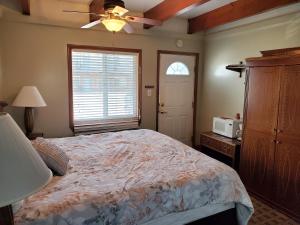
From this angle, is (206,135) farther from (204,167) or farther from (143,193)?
(143,193)

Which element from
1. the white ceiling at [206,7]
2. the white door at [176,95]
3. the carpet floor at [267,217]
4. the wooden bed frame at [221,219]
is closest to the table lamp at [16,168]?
the wooden bed frame at [221,219]

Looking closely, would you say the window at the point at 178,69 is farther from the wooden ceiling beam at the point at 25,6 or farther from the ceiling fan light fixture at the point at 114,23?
the wooden ceiling beam at the point at 25,6

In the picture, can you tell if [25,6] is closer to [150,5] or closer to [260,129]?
[150,5]

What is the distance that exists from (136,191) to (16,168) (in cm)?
127

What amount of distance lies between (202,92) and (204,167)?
2.98 m

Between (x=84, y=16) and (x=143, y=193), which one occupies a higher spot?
(x=84, y=16)

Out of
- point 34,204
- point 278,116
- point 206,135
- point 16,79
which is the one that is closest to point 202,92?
point 206,135

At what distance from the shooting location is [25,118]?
133 inches

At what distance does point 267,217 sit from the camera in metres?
2.72

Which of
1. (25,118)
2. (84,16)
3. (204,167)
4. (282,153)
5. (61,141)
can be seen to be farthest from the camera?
(84,16)

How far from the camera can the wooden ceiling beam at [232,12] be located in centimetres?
299

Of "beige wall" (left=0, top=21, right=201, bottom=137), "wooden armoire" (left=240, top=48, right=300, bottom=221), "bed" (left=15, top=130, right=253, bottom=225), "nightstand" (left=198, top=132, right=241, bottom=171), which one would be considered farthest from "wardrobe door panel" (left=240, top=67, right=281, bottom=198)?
"beige wall" (left=0, top=21, right=201, bottom=137)

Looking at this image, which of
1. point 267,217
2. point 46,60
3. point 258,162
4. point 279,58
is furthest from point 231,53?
point 46,60

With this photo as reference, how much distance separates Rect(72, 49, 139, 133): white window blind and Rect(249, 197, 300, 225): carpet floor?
241 centimetres
